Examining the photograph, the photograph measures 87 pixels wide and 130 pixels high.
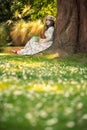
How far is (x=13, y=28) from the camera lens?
119 ft

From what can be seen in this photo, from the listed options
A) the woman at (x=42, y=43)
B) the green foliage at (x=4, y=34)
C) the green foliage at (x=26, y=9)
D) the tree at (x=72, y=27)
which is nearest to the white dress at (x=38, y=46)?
the woman at (x=42, y=43)

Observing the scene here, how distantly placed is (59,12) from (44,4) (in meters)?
11.8

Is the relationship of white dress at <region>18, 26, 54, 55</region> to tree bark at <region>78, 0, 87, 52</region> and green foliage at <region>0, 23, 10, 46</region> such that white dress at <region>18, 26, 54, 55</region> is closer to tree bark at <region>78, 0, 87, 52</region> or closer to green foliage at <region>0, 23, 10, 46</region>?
tree bark at <region>78, 0, 87, 52</region>

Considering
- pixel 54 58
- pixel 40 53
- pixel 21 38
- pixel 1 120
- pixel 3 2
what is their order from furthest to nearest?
pixel 3 2, pixel 21 38, pixel 40 53, pixel 54 58, pixel 1 120

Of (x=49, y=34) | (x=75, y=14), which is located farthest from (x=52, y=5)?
(x=75, y=14)

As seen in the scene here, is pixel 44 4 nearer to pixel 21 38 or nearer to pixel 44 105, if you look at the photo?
pixel 21 38

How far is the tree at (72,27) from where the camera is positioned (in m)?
25.0

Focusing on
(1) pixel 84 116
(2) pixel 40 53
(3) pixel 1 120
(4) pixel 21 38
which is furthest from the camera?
(4) pixel 21 38

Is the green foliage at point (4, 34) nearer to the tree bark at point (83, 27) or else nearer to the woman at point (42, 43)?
the woman at point (42, 43)

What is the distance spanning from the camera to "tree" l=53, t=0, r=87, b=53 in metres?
25.0

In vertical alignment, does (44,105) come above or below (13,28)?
above

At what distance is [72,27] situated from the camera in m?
25.1

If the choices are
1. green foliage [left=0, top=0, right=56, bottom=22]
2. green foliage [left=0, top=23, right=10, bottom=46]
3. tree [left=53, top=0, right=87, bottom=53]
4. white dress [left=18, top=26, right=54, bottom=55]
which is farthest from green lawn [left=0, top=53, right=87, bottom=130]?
green foliage [left=0, top=0, right=56, bottom=22]

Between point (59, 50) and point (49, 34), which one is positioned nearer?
point (59, 50)
